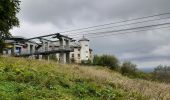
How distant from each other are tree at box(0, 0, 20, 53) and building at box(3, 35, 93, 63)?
4936 millimetres

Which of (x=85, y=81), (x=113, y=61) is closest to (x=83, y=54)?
(x=113, y=61)

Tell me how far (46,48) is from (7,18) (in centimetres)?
5988

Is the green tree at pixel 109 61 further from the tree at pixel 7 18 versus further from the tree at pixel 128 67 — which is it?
the tree at pixel 7 18

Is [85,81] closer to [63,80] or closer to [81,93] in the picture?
[63,80]

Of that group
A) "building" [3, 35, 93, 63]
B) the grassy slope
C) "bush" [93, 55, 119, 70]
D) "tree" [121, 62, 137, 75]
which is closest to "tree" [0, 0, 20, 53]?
"building" [3, 35, 93, 63]

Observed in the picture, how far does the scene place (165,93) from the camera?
18.9 metres

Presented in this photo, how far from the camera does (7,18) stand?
30094mm

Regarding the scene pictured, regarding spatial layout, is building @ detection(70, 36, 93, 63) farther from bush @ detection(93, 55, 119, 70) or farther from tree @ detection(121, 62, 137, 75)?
tree @ detection(121, 62, 137, 75)

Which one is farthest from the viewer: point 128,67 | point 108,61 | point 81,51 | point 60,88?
point 81,51

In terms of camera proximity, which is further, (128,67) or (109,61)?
(109,61)

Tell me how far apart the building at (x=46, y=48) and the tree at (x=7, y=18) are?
16.2ft

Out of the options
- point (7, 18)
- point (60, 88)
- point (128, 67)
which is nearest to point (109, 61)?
point (128, 67)

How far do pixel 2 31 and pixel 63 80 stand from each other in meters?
12.1

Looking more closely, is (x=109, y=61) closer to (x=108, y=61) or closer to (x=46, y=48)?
(x=108, y=61)
